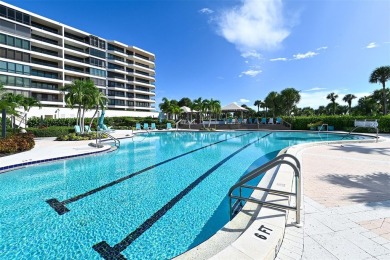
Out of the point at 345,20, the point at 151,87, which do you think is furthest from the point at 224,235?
the point at 151,87

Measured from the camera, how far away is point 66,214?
4.78 metres

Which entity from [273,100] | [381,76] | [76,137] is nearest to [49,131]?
[76,137]

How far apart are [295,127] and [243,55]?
44.5 ft

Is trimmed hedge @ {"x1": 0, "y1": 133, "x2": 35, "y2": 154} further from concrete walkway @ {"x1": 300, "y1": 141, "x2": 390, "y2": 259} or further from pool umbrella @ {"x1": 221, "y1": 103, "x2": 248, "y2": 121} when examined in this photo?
pool umbrella @ {"x1": 221, "y1": 103, "x2": 248, "y2": 121}

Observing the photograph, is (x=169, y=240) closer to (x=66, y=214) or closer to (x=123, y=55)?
(x=66, y=214)

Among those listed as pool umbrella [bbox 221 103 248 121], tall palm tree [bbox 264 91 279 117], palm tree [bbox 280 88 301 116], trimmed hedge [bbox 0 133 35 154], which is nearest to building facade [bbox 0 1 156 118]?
trimmed hedge [bbox 0 133 35 154]

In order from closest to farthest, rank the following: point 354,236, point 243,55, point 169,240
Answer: point 354,236 → point 169,240 → point 243,55

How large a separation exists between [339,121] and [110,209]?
3105 cm

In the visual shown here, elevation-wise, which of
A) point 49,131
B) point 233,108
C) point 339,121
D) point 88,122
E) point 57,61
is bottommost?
point 49,131

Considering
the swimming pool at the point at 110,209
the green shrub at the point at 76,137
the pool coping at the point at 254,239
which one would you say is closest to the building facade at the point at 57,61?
the green shrub at the point at 76,137

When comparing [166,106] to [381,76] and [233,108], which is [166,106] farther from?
[381,76]

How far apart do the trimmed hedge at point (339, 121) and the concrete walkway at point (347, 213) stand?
21.7 metres

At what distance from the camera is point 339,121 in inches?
1072

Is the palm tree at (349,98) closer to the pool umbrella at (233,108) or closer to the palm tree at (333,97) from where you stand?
the palm tree at (333,97)
